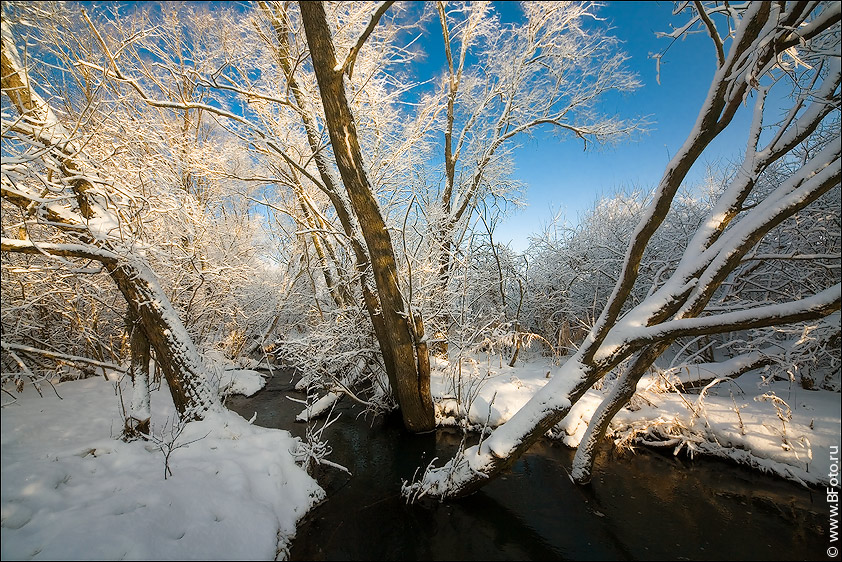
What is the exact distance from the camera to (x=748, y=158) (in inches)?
141

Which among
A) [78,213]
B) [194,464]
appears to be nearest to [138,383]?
[194,464]

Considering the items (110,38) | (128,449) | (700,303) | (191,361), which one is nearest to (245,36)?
(110,38)

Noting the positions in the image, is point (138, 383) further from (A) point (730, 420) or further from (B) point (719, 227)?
(A) point (730, 420)

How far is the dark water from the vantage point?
362cm

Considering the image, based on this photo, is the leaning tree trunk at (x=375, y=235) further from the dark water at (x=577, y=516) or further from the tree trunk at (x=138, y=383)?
the tree trunk at (x=138, y=383)

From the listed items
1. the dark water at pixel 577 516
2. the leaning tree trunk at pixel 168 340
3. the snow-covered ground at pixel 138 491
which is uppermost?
the leaning tree trunk at pixel 168 340

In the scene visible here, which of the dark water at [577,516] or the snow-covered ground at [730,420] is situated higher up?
the snow-covered ground at [730,420]

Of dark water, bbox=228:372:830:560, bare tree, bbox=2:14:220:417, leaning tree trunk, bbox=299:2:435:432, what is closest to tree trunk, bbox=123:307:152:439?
bare tree, bbox=2:14:220:417

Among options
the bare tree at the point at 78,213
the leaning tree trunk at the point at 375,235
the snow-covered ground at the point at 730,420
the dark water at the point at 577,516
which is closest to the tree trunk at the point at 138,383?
the bare tree at the point at 78,213

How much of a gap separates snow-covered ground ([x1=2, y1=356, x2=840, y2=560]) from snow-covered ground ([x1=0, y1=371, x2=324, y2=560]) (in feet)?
0.04

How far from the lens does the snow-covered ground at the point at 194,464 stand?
8.32 feet

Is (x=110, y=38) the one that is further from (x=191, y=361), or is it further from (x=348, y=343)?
(x=348, y=343)

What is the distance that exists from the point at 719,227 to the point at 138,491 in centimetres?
690

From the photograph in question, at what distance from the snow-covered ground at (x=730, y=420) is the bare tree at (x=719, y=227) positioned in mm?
1027
